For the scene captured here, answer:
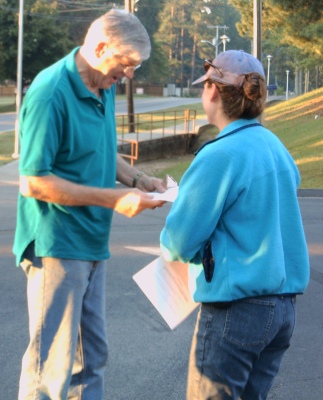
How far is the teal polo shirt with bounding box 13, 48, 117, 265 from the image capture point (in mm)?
2953

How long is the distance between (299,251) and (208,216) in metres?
0.44

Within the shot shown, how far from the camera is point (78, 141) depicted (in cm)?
308

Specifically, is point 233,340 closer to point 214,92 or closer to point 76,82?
point 214,92

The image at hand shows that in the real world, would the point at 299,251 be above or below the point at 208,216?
below

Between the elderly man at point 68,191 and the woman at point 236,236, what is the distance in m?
0.38

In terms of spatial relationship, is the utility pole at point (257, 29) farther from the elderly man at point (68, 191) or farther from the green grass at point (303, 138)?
the elderly man at point (68, 191)

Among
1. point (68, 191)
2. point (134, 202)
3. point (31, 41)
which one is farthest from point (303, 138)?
point (31, 41)

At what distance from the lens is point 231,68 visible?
286 cm

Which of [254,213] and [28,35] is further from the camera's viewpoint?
[28,35]

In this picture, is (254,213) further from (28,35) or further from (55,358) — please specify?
(28,35)

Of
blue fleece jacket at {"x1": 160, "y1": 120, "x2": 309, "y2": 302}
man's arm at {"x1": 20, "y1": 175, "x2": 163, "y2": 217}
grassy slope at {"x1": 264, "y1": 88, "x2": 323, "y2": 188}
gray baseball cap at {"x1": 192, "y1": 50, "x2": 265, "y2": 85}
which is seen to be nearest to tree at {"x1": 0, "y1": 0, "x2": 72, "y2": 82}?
grassy slope at {"x1": 264, "y1": 88, "x2": 323, "y2": 188}

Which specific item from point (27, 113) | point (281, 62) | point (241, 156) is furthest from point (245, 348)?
point (281, 62)

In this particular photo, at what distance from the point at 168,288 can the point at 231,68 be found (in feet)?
3.18

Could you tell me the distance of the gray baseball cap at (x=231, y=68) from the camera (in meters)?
2.84
